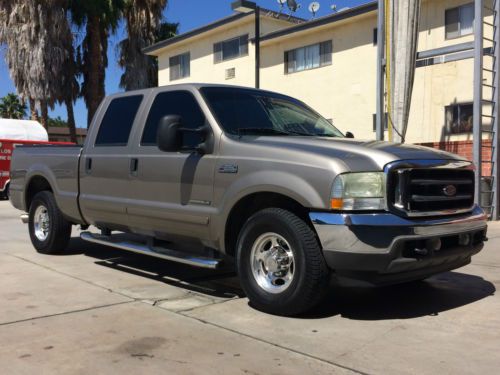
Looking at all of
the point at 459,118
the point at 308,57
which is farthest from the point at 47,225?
the point at 308,57

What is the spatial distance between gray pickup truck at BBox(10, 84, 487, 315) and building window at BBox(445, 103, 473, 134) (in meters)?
10.3

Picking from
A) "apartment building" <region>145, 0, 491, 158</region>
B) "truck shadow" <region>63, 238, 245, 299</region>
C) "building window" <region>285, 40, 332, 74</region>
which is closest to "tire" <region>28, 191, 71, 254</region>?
"truck shadow" <region>63, 238, 245, 299</region>

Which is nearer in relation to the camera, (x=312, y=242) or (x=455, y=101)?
(x=312, y=242)

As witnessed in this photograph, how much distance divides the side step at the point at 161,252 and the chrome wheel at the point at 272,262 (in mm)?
418

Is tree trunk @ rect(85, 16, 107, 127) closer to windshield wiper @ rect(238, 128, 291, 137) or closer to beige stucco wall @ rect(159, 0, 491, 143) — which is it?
beige stucco wall @ rect(159, 0, 491, 143)

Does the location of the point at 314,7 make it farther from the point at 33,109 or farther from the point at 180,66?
the point at 33,109

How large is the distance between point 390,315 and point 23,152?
5764 mm

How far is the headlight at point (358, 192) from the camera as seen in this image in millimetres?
4328

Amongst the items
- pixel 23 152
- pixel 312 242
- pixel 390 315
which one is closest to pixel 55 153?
pixel 23 152

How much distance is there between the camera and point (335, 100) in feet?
62.2

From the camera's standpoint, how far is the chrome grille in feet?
14.4

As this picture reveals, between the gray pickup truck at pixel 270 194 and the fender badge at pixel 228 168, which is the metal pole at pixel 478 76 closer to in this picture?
the gray pickup truck at pixel 270 194

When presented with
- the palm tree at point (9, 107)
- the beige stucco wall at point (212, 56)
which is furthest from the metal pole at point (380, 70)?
the palm tree at point (9, 107)

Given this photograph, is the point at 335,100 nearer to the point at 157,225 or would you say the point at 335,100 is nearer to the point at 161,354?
the point at 157,225
